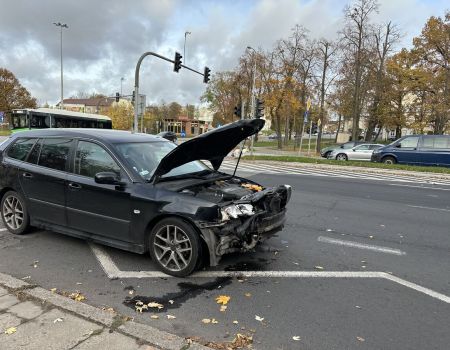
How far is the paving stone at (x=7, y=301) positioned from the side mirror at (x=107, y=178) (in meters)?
1.52

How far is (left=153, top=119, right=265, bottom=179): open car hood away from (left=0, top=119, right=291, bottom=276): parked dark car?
0.01 metres

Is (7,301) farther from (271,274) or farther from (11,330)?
(271,274)

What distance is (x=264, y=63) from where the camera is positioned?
45.8m

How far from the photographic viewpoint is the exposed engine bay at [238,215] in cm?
435

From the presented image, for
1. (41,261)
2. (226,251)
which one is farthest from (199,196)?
(41,261)

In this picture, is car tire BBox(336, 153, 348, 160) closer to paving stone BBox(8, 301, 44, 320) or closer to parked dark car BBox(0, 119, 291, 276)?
parked dark car BBox(0, 119, 291, 276)

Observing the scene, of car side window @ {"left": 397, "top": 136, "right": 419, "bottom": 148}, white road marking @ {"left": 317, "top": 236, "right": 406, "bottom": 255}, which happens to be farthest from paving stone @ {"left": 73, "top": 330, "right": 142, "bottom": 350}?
car side window @ {"left": 397, "top": 136, "right": 419, "bottom": 148}

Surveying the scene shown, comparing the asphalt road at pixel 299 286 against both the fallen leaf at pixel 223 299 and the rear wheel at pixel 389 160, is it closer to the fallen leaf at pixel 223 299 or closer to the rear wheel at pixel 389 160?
the fallen leaf at pixel 223 299

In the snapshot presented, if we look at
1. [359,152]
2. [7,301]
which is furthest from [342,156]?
[7,301]

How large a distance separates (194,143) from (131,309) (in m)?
2.08

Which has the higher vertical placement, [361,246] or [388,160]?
[388,160]

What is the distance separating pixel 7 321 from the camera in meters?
3.38

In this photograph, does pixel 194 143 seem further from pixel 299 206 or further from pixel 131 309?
pixel 299 206

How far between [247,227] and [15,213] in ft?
11.9
